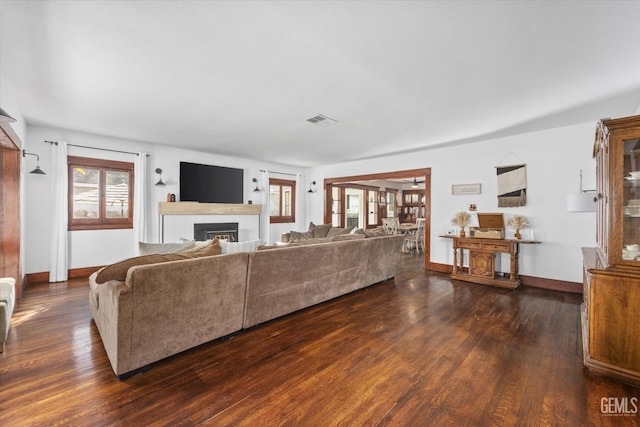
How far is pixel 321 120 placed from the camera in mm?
4109

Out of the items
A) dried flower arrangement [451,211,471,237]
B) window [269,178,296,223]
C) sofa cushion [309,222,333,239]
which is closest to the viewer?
dried flower arrangement [451,211,471,237]

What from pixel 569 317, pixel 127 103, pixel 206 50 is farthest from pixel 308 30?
pixel 569 317

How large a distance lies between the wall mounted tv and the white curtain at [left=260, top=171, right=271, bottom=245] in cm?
62

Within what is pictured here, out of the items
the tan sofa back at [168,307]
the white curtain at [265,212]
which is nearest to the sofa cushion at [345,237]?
the tan sofa back at [168,307]

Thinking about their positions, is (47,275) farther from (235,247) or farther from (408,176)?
(408,176)

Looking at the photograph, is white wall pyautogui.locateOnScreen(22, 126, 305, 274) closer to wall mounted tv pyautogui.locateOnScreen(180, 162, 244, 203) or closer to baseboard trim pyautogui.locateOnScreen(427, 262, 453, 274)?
wall mounted tv pyautogui.locateOnScreen(180, 162, 244, 203)

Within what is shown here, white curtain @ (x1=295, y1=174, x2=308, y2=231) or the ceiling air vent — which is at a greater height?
the ceiling air vent

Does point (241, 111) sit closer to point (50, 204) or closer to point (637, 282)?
point (50, 204)

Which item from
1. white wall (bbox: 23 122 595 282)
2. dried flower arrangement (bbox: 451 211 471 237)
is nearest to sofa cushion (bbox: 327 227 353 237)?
white wall (bbox: 23 122 595 282)

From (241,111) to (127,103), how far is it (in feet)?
4.43

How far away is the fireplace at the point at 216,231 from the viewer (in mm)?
6195

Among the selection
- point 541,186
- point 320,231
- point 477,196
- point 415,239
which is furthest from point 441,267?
point 320,231

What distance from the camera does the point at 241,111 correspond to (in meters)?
3.77

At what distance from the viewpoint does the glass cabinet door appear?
6.90 ft
